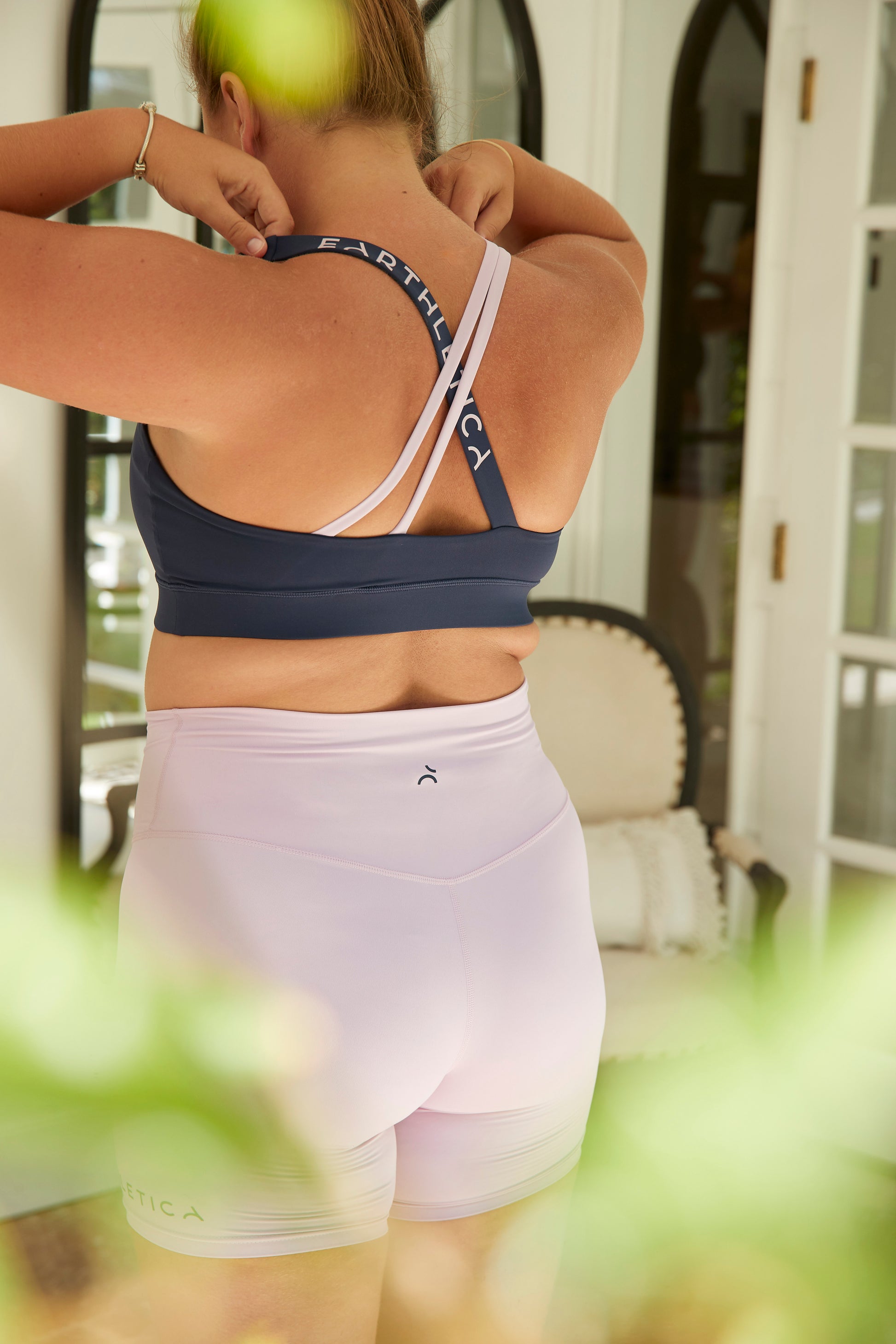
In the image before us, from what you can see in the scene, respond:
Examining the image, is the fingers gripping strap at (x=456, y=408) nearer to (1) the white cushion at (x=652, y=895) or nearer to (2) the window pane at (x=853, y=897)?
Answer: (1) the white cushion at (x=652, y=895)

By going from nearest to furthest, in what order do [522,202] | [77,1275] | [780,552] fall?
[522,202]
[77,1275]
[780,552]

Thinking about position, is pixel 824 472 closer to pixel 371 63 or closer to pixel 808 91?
pixel 808 91

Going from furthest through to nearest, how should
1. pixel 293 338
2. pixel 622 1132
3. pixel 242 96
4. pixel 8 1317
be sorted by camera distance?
pixel 622 1132 < pixel 8 1317 < pixel 242 96 < pixel 293 338

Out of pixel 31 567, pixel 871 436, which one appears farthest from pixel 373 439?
pixel 871 436

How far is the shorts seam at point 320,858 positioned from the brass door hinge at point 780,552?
78.4 inches

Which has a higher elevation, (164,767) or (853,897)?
(164,767)

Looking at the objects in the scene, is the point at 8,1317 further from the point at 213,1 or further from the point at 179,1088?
the point at 213,1

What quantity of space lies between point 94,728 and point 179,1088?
1.58m

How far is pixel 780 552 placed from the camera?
8.71 ft

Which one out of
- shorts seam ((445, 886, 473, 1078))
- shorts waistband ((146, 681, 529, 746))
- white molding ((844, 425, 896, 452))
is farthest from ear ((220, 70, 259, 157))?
white molding ((844, 425, 896, 452))

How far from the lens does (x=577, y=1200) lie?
237 centimetres

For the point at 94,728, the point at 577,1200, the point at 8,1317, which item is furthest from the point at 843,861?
the point at 8,1317

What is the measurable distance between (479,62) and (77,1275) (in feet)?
8.55

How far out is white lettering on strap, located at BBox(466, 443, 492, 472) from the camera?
31.8 inches
